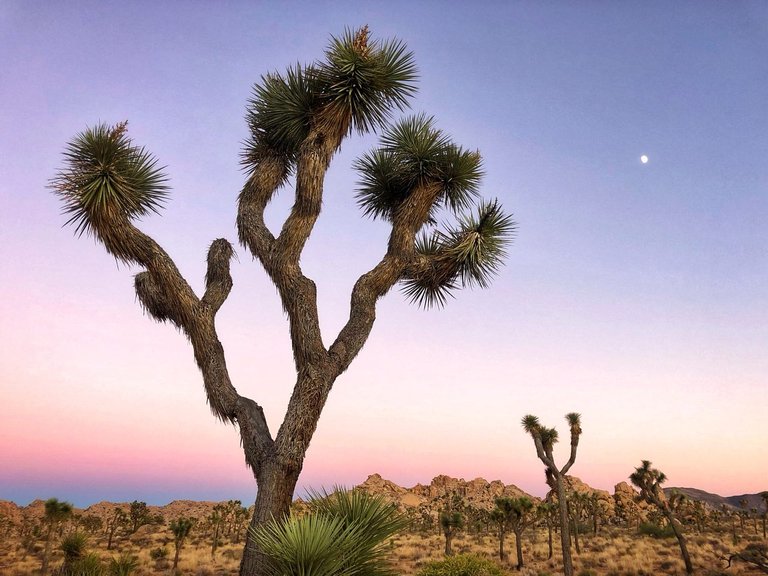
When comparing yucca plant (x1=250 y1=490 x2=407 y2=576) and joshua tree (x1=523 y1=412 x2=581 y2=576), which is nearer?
yucca plant (x1=250 y1=490 x2=407 y2=576)

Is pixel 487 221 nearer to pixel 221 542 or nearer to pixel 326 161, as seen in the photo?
pixel 326 161

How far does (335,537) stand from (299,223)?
16.0ft

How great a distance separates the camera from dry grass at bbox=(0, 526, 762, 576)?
929 inches

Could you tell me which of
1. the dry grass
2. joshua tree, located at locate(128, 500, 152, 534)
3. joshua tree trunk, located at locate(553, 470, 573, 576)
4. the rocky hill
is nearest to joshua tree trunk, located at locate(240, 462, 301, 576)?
the dry grass

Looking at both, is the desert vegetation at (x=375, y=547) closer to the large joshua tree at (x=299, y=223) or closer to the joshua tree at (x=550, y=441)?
the large joshua tree at (x=299, y=223)

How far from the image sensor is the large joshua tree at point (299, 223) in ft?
25.5

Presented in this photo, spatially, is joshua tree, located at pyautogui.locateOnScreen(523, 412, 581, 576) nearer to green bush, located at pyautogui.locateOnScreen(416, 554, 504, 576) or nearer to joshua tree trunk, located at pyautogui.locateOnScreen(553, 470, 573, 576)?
joshua tree trunk, located at pyautogui.locateOnScreen(553, 470, 573, 576)

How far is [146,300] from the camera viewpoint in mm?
8492

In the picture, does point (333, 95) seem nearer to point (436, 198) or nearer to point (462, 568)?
point (436, 198)

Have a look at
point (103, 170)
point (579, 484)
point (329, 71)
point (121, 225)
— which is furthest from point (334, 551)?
point (579, 484)

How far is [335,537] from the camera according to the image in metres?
5.56

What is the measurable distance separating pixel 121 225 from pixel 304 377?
390 centimetres

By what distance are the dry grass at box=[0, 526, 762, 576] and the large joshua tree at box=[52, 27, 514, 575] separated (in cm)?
1309

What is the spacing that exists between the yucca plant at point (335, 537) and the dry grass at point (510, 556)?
45.2 feet
